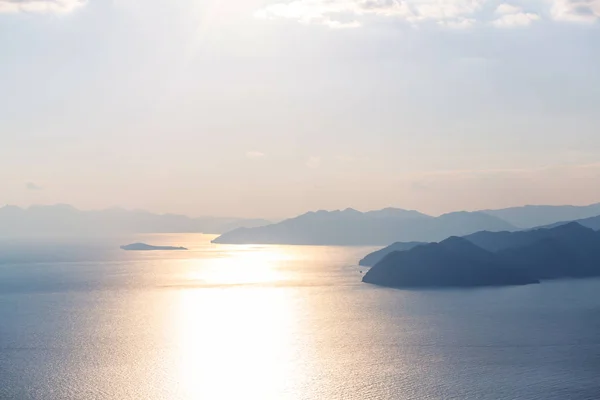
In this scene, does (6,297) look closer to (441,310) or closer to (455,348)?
(441,310)

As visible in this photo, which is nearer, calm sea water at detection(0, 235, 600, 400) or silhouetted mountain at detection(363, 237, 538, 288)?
calm sea water at detection(0, 235, 600, 400)

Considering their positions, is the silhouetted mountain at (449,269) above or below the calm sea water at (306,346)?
above

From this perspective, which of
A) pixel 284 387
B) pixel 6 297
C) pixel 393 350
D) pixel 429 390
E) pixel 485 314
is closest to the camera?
pixel 429 390

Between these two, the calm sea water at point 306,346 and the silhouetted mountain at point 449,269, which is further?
the silhouetted mountain at point 449,269

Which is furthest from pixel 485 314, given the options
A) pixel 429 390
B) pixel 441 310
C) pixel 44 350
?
pixel 44 350

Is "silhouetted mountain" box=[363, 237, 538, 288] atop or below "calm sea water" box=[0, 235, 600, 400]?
atop
